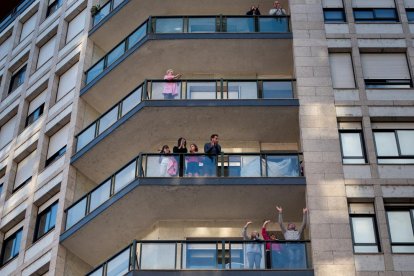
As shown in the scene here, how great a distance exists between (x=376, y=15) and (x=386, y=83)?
327cm

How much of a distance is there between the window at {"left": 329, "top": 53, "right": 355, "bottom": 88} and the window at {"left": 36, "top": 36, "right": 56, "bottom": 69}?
45.6 feet

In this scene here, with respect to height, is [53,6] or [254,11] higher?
[53,6]

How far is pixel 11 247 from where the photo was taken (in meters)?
33.6

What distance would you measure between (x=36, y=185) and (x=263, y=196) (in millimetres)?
10111

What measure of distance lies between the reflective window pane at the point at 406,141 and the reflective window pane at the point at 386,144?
0.73ft

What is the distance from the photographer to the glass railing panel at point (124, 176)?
28837mm

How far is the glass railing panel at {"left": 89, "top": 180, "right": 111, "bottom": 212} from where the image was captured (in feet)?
96.5

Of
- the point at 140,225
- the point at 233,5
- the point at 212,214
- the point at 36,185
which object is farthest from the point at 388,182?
the point at 36,185

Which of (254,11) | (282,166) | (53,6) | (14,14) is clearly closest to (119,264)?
(282,166)

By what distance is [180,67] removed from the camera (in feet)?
108

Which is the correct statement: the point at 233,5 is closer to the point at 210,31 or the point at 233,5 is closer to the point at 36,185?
the point at 210,31

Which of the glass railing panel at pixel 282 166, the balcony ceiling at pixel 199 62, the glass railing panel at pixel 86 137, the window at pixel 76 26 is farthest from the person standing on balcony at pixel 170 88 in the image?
the window at pixel 76 26

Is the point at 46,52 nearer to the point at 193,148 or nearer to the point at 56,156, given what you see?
the point at 56,156

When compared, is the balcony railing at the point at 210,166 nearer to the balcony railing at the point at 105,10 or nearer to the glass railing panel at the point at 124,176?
the glass railing panel at the point at 124,176
